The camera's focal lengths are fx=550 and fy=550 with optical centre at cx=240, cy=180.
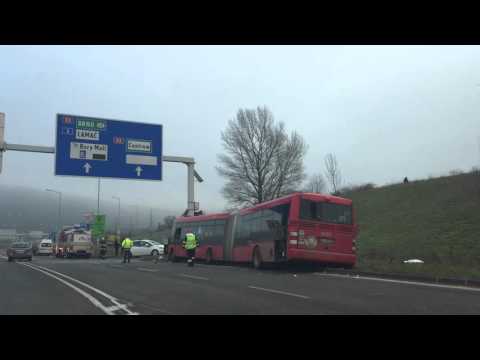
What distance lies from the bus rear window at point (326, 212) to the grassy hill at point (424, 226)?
6.92 feet

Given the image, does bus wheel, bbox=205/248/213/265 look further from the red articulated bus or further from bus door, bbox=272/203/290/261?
bus door, bbox=272/203/290/261

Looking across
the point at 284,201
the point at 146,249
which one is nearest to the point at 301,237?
the point at 284,201

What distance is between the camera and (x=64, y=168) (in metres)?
27.0

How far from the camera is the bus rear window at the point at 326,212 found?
20.8 meters

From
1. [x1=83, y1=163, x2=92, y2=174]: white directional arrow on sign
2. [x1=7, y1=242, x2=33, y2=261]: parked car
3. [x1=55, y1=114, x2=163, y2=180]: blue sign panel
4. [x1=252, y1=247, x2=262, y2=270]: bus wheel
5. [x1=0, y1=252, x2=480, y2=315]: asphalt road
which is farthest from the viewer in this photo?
[x1=7, y1=242, x2=33, y2=261]: parked car

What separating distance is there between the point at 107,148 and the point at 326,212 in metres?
12.5

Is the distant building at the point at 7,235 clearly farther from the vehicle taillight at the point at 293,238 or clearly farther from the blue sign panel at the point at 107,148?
the vehicle taillight at the point at 293,238

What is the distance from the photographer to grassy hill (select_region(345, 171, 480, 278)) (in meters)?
21.1

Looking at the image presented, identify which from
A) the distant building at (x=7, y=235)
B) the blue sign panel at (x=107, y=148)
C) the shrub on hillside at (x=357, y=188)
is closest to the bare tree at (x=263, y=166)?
the shrub on hillside at (x=357, y=188)

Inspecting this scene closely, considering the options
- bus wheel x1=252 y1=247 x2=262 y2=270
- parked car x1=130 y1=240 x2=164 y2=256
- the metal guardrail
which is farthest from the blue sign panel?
parked car x1=130 y1=240 x2=164 y2=256

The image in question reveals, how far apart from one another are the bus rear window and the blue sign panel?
1063 cm

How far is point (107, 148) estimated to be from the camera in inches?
1104
